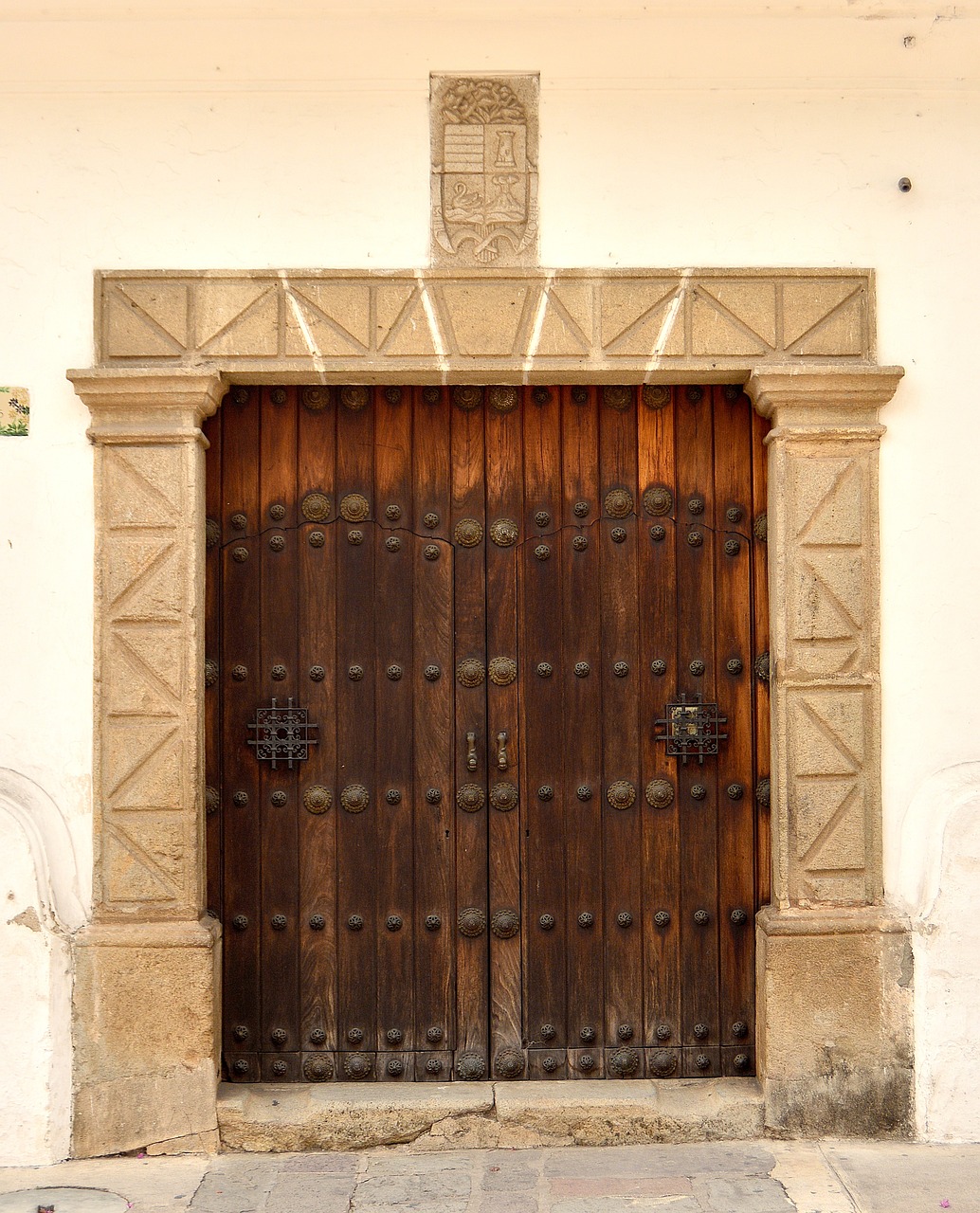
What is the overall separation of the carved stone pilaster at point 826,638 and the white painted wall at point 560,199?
0.26 feet

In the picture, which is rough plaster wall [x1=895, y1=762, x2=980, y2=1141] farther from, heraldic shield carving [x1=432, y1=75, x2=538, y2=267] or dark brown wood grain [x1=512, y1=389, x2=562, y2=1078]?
heraldic shield carving [x1=432, y1=75, x2=538, y2=267]

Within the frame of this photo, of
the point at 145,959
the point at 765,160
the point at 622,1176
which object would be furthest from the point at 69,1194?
the point at 765,160

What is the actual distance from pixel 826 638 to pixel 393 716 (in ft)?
4.25

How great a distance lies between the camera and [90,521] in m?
3.26

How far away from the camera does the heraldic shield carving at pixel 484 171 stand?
129 inches

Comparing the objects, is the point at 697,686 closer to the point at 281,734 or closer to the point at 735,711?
the point at 735,711

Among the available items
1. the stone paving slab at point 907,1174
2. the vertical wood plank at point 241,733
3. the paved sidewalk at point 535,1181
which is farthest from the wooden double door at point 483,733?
the stone paving slab at point 907,1174

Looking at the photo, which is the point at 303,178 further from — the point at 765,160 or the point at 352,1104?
the point at 352,1104

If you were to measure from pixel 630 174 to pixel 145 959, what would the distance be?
262 cm

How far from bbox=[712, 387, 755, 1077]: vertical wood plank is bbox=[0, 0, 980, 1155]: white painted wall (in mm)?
409

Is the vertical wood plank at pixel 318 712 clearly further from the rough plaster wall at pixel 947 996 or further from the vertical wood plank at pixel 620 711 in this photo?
the rough plaster wall at pixel 947 996

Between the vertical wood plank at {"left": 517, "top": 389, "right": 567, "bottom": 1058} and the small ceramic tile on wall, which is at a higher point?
the small ceramic tile on wall

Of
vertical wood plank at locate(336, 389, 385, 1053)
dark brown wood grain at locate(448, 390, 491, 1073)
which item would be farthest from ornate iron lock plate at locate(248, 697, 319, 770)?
dark brown wood grain at locate(448, 390, 491, 1073)

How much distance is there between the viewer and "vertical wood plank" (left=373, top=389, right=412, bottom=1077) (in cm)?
343
